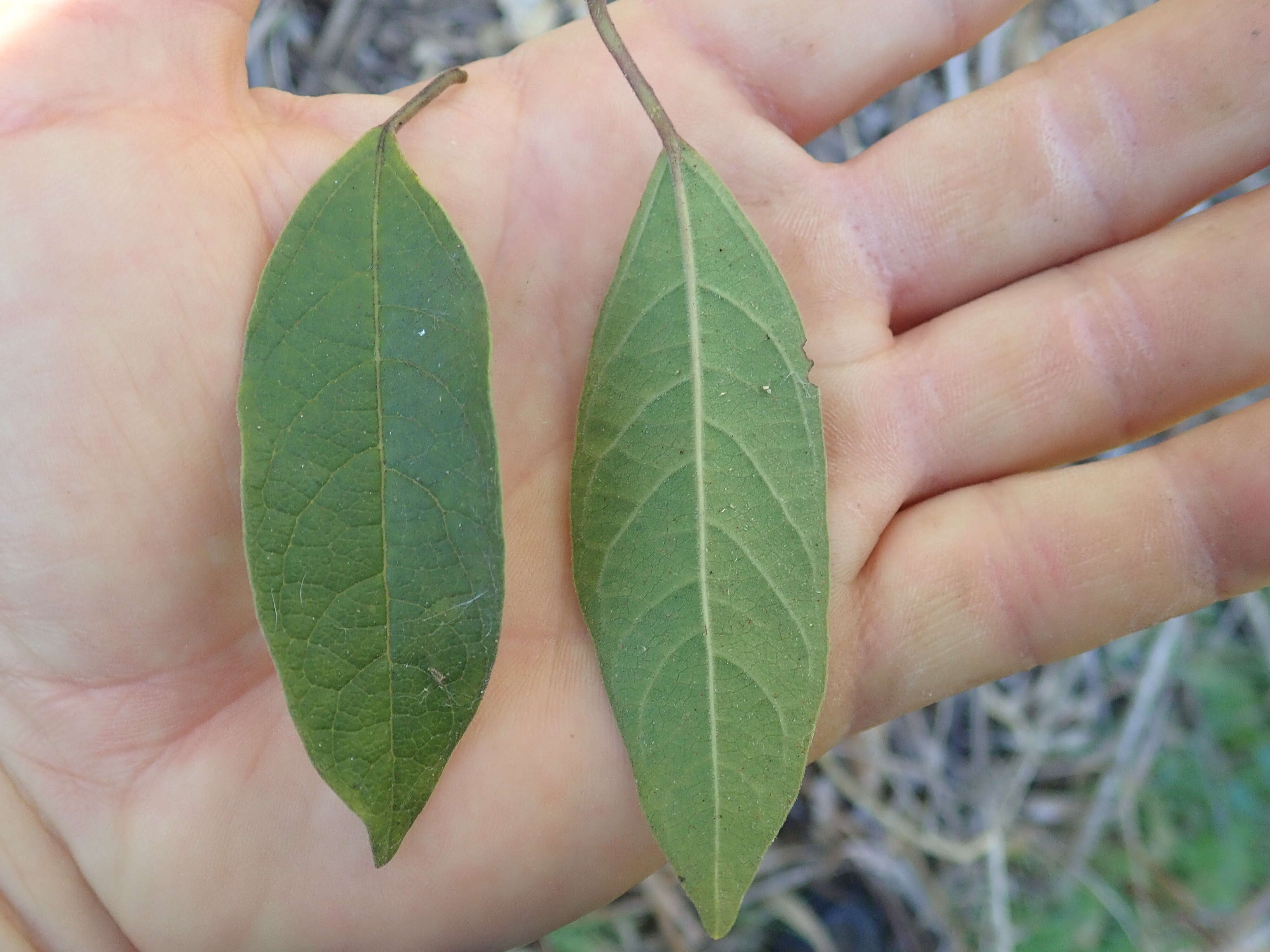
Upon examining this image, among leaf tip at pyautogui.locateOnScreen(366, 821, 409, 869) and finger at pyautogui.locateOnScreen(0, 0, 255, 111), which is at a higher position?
finger at pyautogui.locateOnScreen(0, 0, 255, 111)

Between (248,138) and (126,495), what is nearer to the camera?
(126,495)

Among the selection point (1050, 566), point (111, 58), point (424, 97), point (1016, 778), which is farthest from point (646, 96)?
point (1016, 778)

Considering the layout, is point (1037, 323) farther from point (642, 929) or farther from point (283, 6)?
point (283, 6)

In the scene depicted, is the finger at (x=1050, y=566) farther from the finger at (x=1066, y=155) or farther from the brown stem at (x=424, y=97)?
the brown stem at (x=424, y=97)

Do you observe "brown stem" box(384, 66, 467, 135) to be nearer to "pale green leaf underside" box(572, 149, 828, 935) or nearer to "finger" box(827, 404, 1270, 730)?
"pale green leaf underside" box(572, 149, 828, 935)

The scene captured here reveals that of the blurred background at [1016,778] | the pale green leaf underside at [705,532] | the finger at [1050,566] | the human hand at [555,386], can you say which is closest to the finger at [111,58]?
the human hand at [555,386]

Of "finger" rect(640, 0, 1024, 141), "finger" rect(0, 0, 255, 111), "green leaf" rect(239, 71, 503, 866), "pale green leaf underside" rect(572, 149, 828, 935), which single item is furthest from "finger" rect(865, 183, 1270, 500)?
"finger" rect(0, 0, 255, 111)

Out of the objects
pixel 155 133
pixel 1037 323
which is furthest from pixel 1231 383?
pixel 155 133
